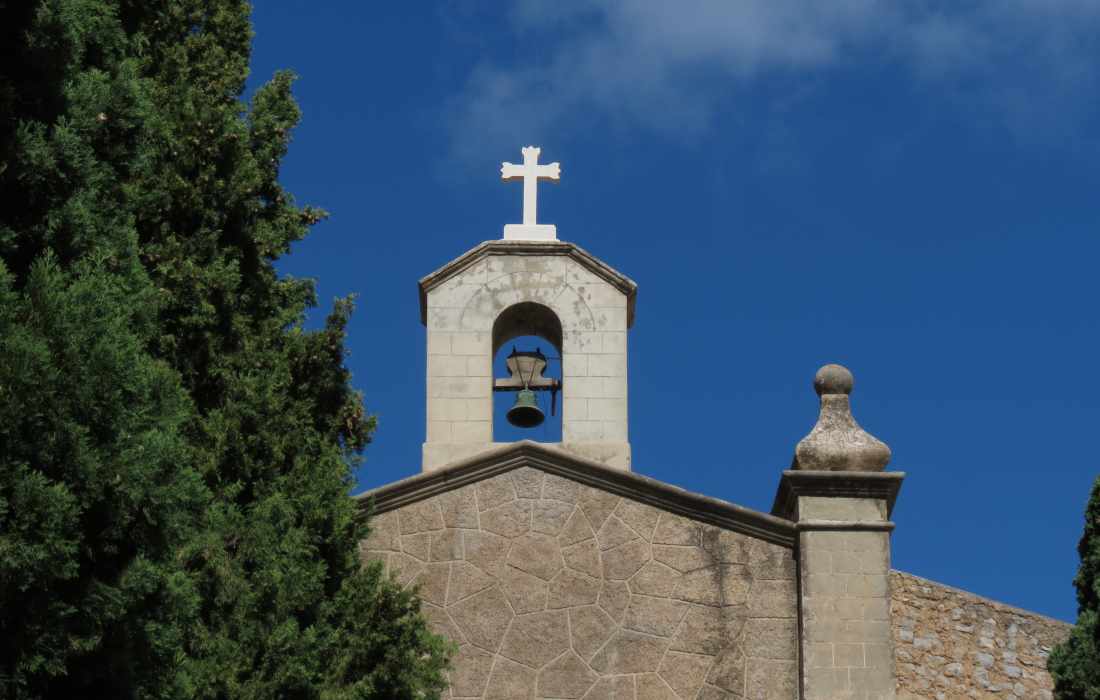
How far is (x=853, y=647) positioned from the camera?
13.8 meters

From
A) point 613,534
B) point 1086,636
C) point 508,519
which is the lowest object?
point 1086,636

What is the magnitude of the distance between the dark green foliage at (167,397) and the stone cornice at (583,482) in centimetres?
97

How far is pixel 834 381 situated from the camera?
14727 mm

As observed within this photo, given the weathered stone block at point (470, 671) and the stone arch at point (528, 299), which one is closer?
the weathered stone block at point (470, 671)

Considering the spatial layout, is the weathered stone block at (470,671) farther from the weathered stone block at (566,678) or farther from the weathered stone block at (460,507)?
the weathered stone block at (460,507)

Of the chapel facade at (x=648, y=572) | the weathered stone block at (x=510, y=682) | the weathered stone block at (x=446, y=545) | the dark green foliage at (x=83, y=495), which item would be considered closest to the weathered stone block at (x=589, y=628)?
the chapel facade at (x=648, y=572)

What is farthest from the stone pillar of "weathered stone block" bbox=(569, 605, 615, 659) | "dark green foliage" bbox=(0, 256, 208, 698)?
"dark green foliage" bbox=(0, 256, 208, 698)

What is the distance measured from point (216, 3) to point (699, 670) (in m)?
5.29

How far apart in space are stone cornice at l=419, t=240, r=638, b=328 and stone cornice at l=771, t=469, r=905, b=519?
2362 mm

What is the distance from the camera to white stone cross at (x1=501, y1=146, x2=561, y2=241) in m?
16.5

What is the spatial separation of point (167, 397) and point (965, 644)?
9.81m

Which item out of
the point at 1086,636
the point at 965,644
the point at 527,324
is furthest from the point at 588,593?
the point at 965,644

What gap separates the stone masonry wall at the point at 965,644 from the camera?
57.9 ft

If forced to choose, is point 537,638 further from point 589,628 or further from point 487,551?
point 487,551
